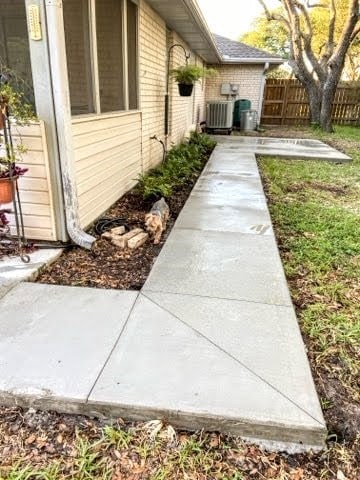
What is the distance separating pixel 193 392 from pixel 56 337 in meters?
0.81

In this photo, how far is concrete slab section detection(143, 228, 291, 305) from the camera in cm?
247

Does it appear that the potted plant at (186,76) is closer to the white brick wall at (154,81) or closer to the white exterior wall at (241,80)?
the white brick wall at (154,81)

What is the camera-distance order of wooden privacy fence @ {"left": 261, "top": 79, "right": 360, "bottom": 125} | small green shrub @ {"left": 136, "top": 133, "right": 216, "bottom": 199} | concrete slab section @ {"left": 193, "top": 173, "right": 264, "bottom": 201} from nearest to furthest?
small green shrub @ {"left": 136, "top": 133, "right": 216, "bottom": 199}, concrete slab section @ {"left": 193, "top": 173, "right": 264, "bottom": 201}, wooden privacy fence @ {"left": 261, "top": 79, "right": 360, "bottom": 125}

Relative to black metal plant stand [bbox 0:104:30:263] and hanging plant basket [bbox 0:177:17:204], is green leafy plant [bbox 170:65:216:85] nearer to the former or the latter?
black metal plant stand [bbox 0:104:30:263]

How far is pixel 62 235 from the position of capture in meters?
3.06

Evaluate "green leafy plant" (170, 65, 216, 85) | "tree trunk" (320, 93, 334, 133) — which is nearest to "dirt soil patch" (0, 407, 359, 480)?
"green leafy plant" (170, 65, 216, 85)

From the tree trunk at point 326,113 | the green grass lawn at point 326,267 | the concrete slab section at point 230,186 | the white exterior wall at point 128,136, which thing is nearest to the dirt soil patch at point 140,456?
the green grass lawn at point 326,267

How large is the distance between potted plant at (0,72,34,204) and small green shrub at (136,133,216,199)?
2.02 meters

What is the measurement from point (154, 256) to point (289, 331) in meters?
1.39

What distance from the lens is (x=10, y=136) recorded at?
2.45 meters

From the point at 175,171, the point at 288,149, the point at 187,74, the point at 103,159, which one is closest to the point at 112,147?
the point at 103,159

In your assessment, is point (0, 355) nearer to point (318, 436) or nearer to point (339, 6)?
point (318, 436)

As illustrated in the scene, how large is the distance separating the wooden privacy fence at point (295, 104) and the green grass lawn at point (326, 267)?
11265 mm

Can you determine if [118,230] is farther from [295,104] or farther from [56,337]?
[295,104]
